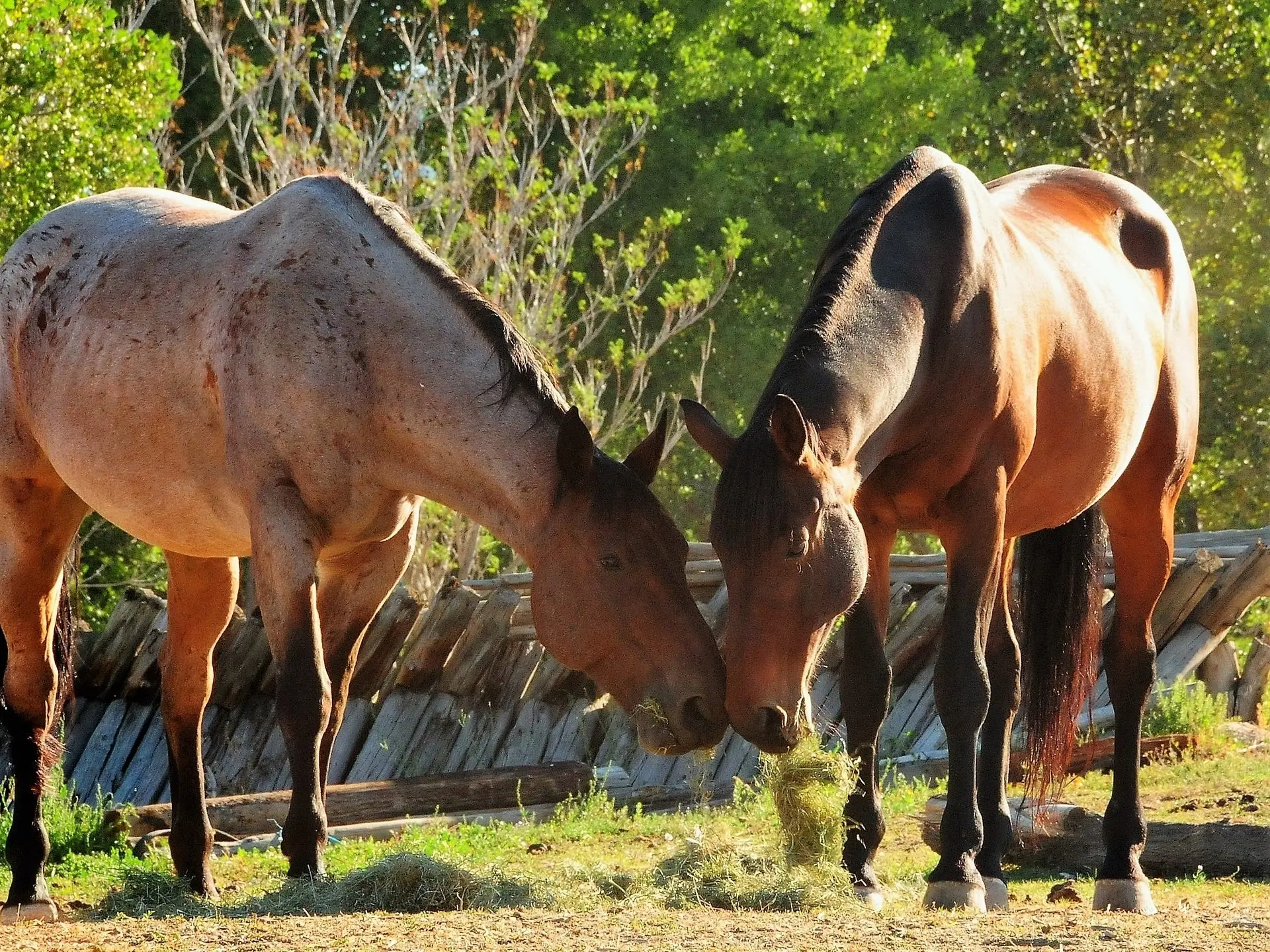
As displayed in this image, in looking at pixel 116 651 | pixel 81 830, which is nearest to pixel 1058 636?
pixel 81 830

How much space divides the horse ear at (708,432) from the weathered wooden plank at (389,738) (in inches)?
159

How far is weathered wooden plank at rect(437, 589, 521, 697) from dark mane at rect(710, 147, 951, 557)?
3614 mm

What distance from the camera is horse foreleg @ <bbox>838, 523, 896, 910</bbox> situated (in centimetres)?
515

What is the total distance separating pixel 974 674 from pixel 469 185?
881 cm

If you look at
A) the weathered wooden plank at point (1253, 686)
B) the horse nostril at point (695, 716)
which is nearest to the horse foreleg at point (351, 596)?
the horse nostril at point (695, 716)

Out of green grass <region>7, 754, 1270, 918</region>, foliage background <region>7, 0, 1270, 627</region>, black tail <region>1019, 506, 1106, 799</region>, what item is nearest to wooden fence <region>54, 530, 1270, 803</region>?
green grass <region>7, 754, 1270, 918</region>

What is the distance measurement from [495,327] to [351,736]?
3862 mm

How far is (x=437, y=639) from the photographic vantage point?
27.9 ft

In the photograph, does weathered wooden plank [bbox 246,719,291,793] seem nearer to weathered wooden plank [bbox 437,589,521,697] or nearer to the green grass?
weathered wooden plank [bbox 437,589,521,697]

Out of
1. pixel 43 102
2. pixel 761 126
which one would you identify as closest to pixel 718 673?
pixel 43 102

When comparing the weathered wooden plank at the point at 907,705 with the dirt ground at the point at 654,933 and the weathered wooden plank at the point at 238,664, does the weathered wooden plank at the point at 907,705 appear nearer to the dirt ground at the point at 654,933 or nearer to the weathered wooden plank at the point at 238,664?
the weathered wooden plank at the point at 238,664

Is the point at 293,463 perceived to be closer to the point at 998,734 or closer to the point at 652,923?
the point at 652,923

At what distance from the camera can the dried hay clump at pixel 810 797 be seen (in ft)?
16.1

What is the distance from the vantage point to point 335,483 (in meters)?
5.15
